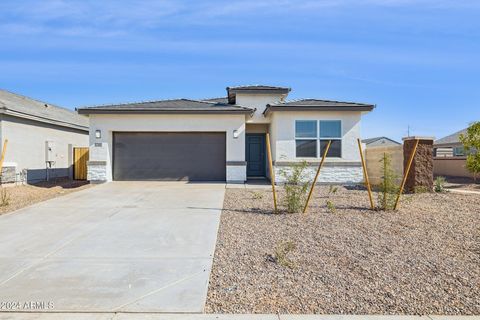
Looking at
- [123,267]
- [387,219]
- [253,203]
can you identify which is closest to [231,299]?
[123,267]

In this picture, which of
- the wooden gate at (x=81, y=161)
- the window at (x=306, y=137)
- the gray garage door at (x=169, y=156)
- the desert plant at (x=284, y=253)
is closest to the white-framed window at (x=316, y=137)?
the window at (x=306, y=137)

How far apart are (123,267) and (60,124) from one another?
15870 millimetres

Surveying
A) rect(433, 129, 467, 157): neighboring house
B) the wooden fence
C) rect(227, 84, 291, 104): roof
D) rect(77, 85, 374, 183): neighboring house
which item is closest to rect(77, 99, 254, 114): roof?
rect(77, 85, 374, 183): neighboring house

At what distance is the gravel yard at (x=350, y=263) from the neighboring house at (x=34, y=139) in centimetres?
1148

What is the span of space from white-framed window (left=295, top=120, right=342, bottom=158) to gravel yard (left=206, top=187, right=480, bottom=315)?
6253 millimetres

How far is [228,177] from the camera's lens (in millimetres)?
15078

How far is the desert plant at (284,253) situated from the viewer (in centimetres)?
478

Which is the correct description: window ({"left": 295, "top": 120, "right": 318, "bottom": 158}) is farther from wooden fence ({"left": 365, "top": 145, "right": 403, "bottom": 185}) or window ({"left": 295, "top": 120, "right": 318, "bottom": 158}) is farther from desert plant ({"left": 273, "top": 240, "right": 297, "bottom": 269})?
desert plant ({"left": 273, "top": 240, "right": 297, "bottom": 269})

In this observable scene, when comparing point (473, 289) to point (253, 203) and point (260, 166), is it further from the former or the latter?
point (260, 166)

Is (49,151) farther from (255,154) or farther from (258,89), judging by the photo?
(258,89)

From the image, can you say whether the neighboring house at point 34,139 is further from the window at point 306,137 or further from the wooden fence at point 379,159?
the wooden fence at point 379,159

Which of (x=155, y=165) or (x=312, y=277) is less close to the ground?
(x=155, y=165)

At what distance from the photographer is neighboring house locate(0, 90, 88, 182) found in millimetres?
14280

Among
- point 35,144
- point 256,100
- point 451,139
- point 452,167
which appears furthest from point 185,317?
point 451,139
